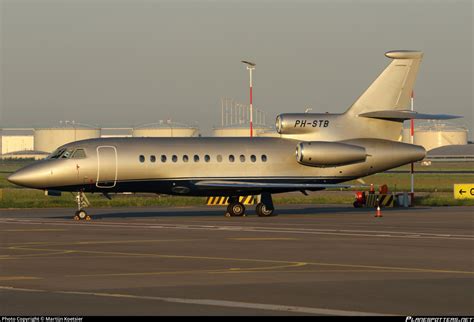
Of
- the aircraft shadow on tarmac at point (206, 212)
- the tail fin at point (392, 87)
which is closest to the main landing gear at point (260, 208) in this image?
the aircraft shadow on tarmac at point (206, 212)

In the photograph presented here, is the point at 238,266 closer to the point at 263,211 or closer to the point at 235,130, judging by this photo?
the point at 263,211

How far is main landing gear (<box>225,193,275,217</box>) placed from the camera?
4362 cm

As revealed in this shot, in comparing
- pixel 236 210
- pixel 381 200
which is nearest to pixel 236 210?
pixel 236 210

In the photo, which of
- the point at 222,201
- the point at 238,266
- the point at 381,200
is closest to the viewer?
the point at 238,266

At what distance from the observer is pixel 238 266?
2261 centimetres

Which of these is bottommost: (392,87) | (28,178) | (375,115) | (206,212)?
(206,212)

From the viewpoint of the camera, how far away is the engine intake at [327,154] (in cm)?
4378

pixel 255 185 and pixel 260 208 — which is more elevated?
pixel 255 185

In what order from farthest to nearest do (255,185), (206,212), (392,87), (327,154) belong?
(206,212), (392,87), (327,154), (255,185)

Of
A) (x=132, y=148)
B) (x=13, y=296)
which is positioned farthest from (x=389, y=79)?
(x=13, y=296)

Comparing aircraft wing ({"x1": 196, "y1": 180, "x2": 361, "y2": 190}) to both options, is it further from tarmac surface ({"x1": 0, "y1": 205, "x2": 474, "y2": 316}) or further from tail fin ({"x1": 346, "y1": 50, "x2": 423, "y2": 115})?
tail fin ({"x1": 346, "y1": 50, "x2": 423, "y2": 115})

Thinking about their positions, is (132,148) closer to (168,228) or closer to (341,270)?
(168,228)

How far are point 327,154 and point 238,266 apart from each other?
861 inches

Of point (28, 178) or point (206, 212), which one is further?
point (206, 212)
